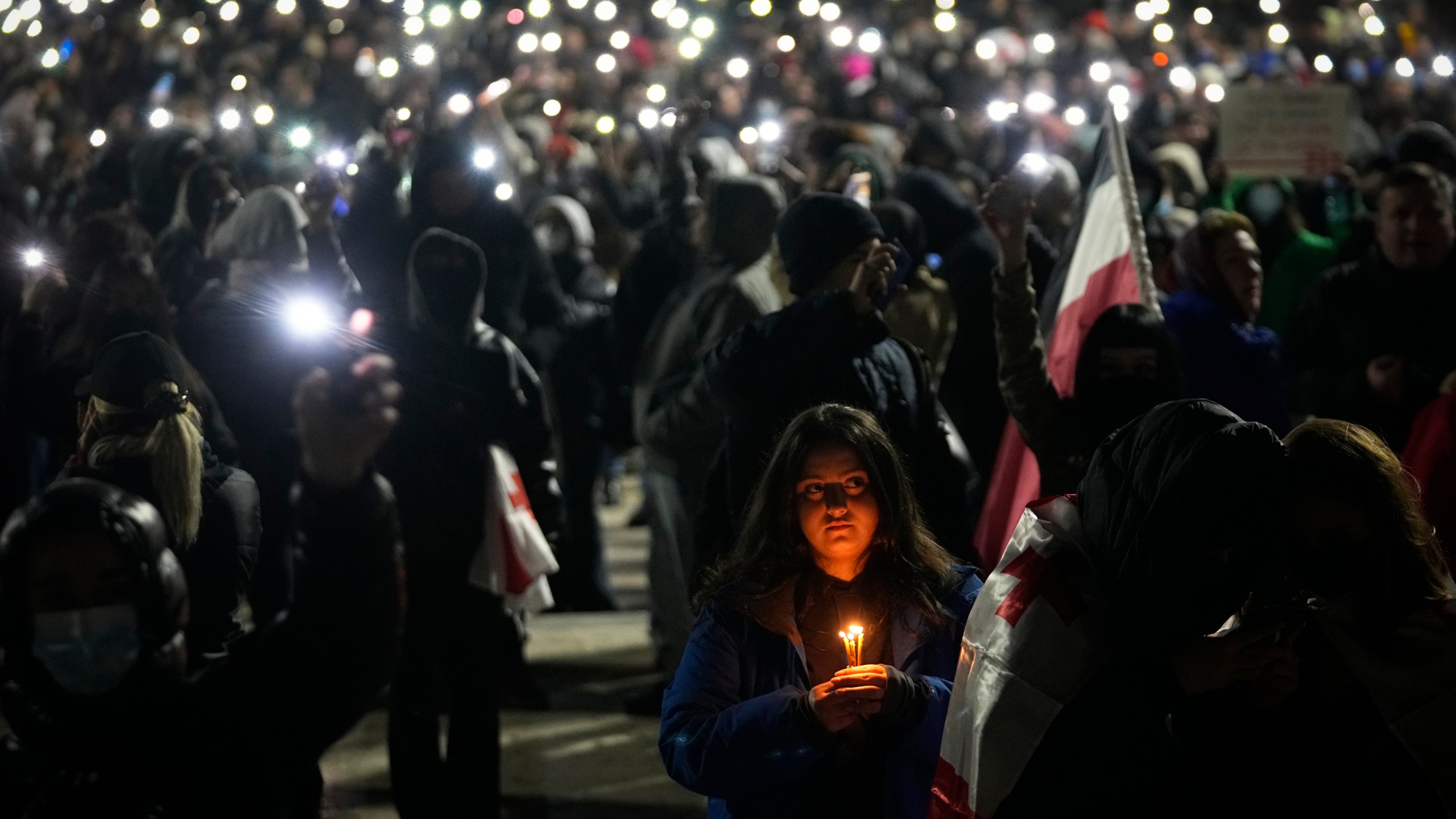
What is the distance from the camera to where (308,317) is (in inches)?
211

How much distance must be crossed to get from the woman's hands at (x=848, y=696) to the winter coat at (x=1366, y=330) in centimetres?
330

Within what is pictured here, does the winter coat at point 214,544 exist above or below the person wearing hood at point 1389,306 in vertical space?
below

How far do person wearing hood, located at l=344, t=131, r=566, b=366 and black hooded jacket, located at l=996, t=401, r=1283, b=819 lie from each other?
15.3 ft

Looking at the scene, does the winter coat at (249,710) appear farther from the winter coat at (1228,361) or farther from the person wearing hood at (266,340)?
the winter coat at (1228,361)

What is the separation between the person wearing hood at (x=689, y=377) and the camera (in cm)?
631

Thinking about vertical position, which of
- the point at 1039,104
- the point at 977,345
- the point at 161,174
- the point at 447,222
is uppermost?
the point at 1039,104

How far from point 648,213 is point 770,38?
9.99m

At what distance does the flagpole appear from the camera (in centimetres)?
538

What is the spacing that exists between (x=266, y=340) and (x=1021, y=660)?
316cm

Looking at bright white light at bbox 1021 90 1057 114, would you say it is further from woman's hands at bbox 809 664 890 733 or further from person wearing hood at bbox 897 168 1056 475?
woman's hands at bbox 809 664 890 733

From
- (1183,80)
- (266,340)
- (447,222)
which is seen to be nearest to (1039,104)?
(1183,80)

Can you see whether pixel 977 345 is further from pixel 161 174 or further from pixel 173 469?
pixel 161 174

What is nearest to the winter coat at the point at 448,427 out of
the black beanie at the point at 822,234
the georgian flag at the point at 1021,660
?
the black beanie at the point at 822,234

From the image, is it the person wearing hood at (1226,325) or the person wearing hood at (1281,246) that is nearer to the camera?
the person wearing hood at (1226,325)
